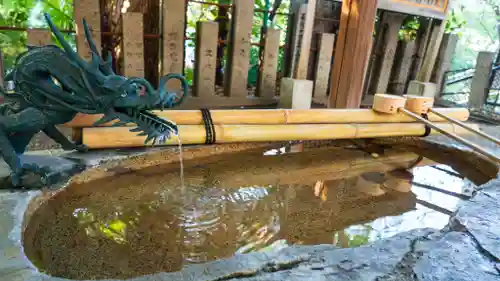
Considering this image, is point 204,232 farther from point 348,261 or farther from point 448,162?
point 448,162

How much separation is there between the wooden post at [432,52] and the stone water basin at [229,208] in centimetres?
285

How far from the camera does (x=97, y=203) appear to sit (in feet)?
8.74

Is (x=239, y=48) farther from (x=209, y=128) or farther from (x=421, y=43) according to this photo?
(x=421, y=43)

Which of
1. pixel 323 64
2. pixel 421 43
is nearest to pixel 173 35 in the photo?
pixel 323 64

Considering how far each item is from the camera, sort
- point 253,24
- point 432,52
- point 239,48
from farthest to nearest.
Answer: point 253,24 → point 432,52 → point 239,48

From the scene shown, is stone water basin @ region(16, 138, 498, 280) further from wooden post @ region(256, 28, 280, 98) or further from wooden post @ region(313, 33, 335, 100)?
wooden post @ region(313, 33, 335, 100)

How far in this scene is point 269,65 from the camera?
536cm

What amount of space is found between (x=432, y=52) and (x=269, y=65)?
3099mm

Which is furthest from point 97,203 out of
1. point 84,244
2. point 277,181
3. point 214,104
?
point 214,104

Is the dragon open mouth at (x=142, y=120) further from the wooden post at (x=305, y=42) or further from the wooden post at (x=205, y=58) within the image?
the wooden post at (x=305, y=42)

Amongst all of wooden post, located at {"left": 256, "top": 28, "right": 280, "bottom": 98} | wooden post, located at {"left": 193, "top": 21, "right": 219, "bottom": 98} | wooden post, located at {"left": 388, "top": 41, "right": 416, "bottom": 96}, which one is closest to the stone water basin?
wooden post, located at {"left": 193, "top": 21, "right": 219, "bottom": 98}

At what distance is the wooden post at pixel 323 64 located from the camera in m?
5.76

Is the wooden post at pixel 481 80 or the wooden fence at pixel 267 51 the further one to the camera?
the wooden post at pixel 481 80

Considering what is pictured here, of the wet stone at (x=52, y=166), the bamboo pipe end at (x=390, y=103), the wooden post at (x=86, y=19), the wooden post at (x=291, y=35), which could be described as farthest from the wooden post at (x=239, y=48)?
the wet stone at (x=52, y=166)
